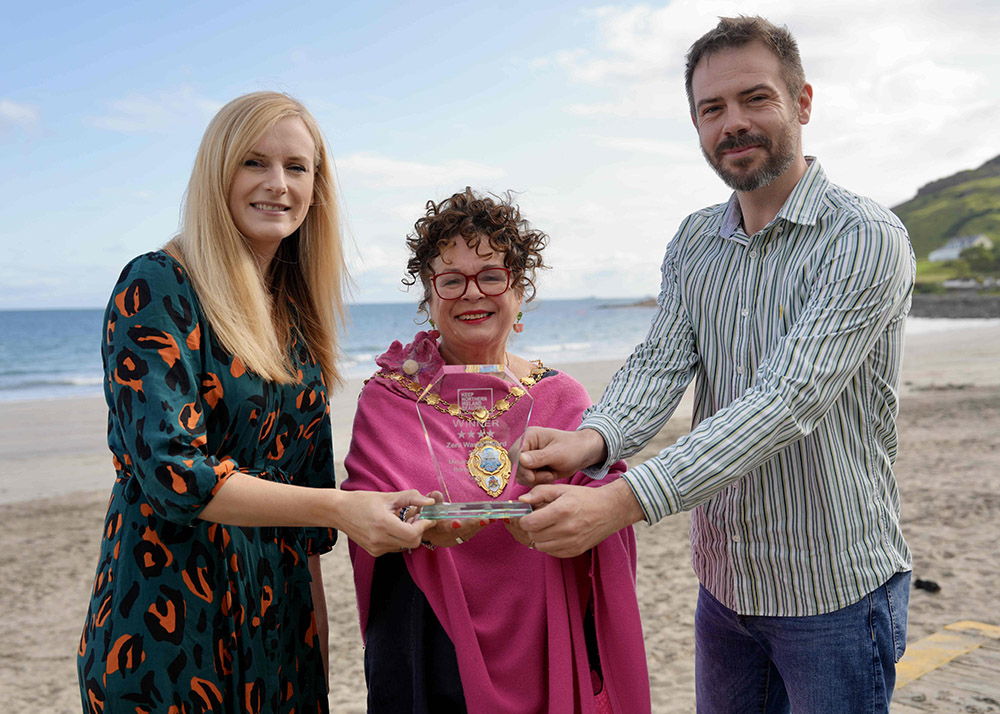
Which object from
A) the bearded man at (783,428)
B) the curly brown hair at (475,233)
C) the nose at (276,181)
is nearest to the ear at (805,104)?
the bearded man at (783,428)

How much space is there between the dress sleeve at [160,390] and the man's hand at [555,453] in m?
0.79

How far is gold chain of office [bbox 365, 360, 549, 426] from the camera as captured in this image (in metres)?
2.39

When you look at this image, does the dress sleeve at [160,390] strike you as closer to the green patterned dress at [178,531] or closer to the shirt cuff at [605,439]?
the green patterned dress at [178,531]

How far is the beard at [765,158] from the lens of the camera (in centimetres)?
219

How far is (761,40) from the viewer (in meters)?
2.21

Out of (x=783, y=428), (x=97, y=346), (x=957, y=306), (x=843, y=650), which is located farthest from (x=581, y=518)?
(x=957, y=306)

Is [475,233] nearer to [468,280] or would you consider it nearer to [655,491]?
[468,280]

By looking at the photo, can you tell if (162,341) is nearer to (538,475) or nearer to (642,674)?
(538,475)

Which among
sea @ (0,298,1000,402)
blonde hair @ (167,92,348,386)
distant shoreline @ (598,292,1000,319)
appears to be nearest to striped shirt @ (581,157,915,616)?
blonde hair @ (167,92,348,386)

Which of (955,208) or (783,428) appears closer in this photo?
(783,428)

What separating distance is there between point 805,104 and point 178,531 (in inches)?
80.6

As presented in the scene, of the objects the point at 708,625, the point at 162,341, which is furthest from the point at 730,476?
the point at 162,341

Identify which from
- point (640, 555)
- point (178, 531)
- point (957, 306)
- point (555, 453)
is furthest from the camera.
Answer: point (957, 306)

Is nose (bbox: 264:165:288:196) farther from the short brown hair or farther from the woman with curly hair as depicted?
the short brown hair
